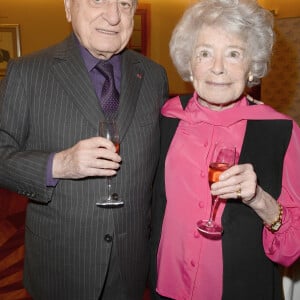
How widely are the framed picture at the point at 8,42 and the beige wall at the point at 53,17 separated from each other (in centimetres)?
11

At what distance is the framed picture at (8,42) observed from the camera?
700cm

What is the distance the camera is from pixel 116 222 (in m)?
1.90

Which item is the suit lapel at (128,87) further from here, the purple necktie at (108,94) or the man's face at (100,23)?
the man's face at (100,23)

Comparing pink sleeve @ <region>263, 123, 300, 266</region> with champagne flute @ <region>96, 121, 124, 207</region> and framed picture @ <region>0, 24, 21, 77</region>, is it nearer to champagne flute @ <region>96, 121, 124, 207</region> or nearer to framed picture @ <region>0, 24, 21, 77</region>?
champagne flute @ <region>96, 121, 124, 207</region>

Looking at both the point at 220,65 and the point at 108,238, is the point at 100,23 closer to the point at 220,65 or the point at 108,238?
the point at 220,65

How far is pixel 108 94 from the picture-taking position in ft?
6.36

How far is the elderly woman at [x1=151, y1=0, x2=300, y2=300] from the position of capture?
1764 millimetres

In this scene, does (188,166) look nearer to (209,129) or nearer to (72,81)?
(209,129)

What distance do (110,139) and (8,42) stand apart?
20.8 ft

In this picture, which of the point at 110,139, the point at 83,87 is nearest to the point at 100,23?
the point at 83,87

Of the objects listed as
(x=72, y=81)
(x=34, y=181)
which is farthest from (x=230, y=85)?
(x=34, y=181)

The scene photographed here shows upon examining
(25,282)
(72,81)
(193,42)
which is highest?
(193,42)

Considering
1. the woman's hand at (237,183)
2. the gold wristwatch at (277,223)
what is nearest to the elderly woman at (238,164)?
the gold wristwatch at (277,223)

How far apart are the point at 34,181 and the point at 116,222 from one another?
48 cm
